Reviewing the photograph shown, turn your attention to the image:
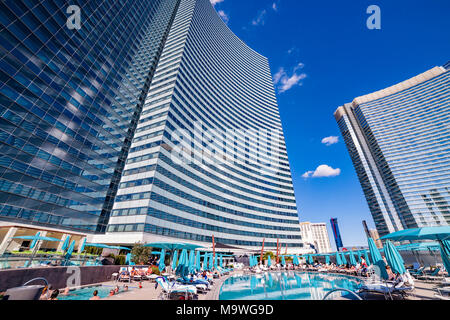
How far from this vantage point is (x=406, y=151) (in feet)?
314

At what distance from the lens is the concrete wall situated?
9.07m

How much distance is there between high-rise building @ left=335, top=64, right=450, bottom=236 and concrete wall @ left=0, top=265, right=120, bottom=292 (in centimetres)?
12204

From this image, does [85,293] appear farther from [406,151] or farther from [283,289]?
[406,151]

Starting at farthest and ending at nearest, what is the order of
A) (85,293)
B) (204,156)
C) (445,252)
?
(204,156), (85,293), (445,252)

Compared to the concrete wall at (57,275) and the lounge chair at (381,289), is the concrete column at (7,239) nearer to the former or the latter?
the concrete wall at (57,275)

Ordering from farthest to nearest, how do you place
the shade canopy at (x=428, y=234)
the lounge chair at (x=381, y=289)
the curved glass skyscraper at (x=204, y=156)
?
1. the curved glass skyscraper at (x=204, y=156)
2. the shade canopy at (x=428, y=234)
3. the lounge chair at (x=381, y=289)

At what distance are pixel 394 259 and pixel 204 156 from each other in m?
40.6

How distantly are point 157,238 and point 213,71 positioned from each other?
58.7 metres

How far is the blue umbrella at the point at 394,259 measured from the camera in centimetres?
988

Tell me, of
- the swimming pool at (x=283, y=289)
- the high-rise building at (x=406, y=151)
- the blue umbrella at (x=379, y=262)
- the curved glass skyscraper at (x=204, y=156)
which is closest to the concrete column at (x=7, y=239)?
the curved glass skyscraper at (x=204, y=156)

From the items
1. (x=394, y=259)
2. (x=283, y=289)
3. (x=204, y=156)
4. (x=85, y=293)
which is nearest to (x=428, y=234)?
(x=394, y=259)

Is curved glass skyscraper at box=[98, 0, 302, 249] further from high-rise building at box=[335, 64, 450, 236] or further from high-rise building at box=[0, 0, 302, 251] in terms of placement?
high-rise building at box=[335, 64, 450, 236]

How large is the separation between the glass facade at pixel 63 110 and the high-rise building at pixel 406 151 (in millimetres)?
123844
